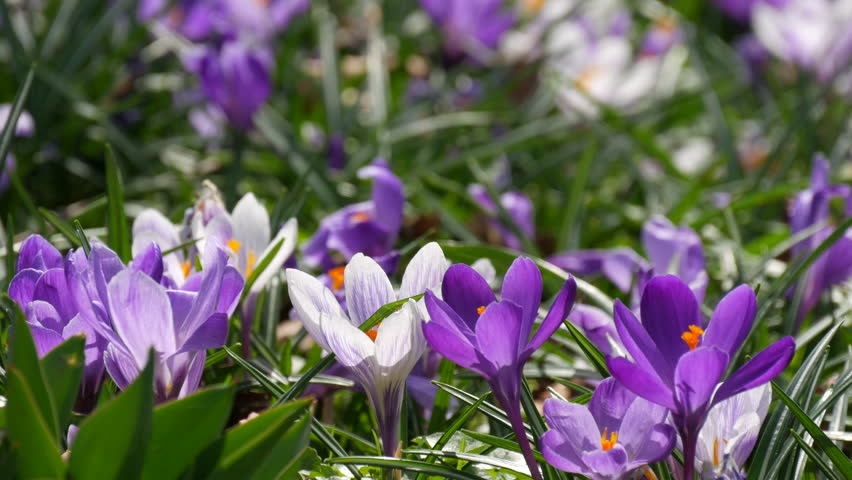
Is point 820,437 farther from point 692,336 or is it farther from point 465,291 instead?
point 465,291

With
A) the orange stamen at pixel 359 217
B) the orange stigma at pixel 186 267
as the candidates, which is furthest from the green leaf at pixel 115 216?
the orange stamen at pixel 359 217

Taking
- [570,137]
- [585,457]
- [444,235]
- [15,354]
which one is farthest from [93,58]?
[585,457]

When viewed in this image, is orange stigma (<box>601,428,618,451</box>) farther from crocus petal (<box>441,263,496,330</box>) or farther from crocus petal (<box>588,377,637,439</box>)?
crocus petal (<box>441,263,496,330</box>)

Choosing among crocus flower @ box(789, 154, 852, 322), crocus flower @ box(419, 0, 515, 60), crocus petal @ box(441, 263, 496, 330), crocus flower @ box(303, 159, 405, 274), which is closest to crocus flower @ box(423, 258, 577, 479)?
crocus petal @ box(441, 263, 496, 330)

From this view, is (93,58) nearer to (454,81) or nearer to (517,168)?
(454,81)

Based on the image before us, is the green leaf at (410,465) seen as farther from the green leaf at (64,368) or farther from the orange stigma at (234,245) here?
the orange stigma at (234,245)
